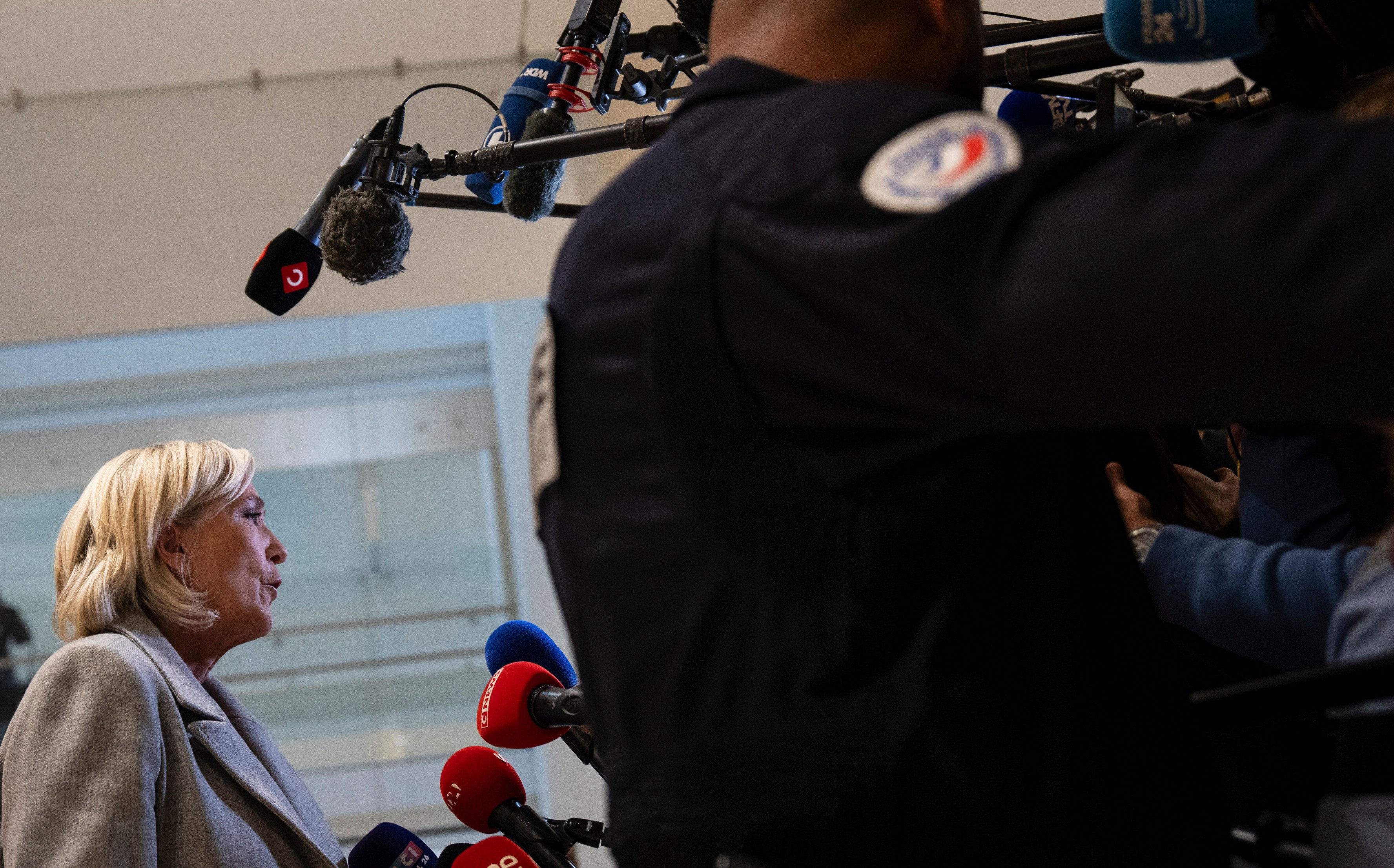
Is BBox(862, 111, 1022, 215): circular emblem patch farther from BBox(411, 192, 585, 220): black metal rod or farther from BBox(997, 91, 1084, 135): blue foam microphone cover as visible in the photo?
BBox(411, 192, 585, 220): black metal rod

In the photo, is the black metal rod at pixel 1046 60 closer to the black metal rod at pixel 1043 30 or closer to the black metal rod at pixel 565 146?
the black metal rod at pixel 1043 30

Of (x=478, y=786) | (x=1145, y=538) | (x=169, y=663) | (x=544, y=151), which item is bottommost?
(x=478, y=786)

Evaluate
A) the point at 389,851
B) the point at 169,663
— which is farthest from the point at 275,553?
the point at 389,851

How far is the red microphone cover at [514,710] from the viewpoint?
57.4 inches

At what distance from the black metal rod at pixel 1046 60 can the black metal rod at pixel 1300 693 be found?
84 cm

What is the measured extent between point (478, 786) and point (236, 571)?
2.18 ft

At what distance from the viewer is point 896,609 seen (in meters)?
0.54

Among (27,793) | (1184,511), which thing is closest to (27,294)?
(27,793)

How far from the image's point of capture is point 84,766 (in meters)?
1.54

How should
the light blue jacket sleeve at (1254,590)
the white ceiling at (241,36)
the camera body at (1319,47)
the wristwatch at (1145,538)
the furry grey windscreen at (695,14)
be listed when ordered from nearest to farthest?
the camera body at (1319,47) < the light blue jacket sleeve at (1254,590) < the wristwatch at (1145,538) < the furry grey windscreen at (695,14) < the white ceiling at (241,36)

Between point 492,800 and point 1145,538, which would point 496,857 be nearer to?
point 492,800

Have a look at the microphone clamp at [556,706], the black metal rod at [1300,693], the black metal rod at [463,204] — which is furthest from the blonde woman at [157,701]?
the black metal rod at [1300,693]

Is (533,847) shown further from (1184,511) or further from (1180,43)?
(1180,43)

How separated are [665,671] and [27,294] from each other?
13.9 ft
